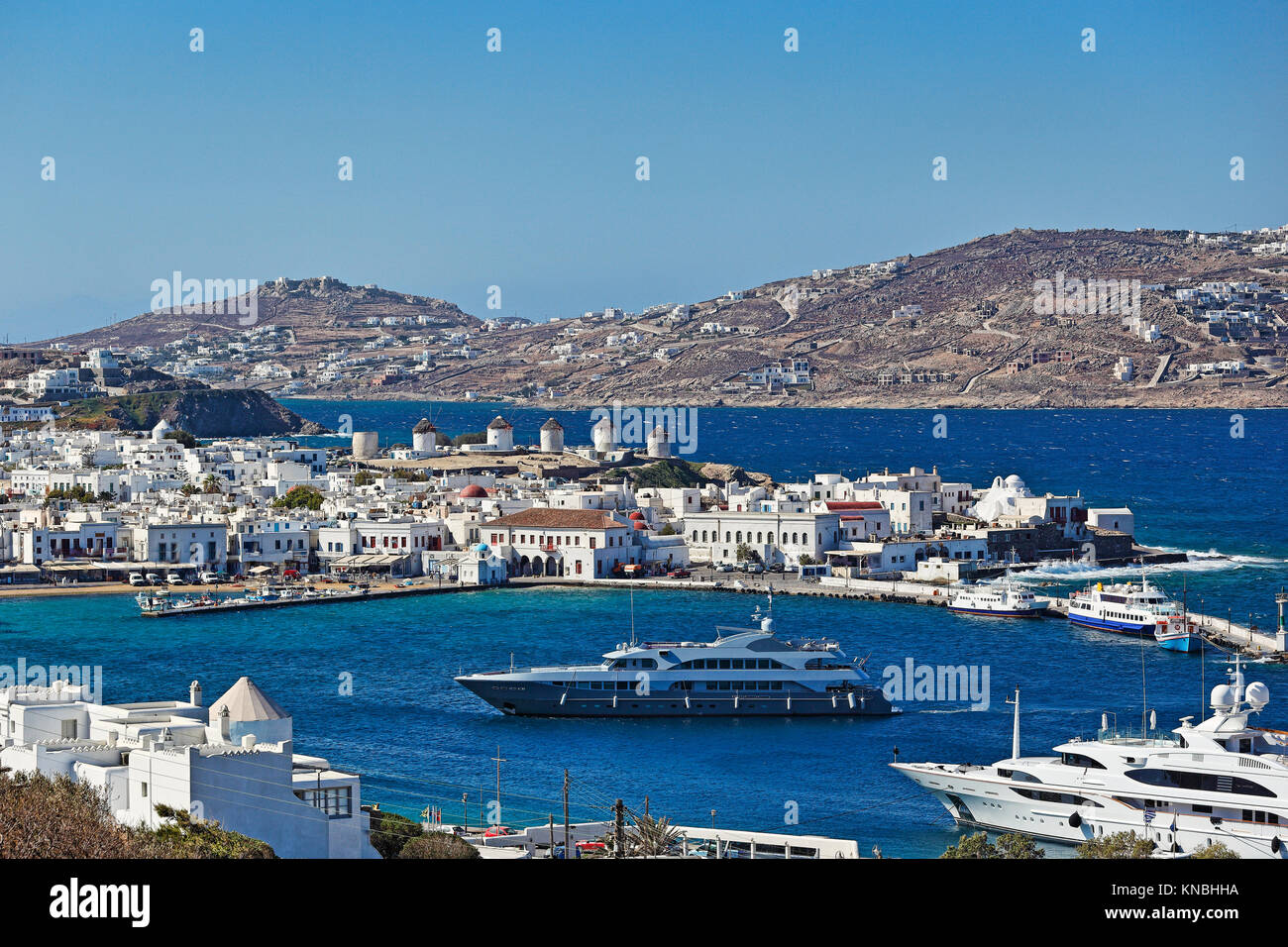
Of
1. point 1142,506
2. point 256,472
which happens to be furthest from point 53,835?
Result: point 1142,506

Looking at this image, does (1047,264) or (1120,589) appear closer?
(1120,589)

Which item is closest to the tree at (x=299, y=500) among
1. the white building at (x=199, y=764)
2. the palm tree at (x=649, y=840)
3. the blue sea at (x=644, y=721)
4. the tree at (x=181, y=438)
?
the blue sea at (x=644, y=721)

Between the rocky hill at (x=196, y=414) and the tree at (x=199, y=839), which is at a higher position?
the rocky hill at (x=196, y=414)

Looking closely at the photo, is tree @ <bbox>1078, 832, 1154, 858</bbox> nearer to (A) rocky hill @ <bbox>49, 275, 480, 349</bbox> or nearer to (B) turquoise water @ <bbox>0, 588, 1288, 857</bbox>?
(B) turquoise water @ <bbox>0, 588, 1288, 857</bbox>

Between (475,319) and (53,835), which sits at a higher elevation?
(475,319)

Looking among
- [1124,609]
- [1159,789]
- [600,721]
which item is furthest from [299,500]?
[1159,789]

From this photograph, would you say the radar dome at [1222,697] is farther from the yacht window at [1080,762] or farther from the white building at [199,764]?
the white building at [199,764]
